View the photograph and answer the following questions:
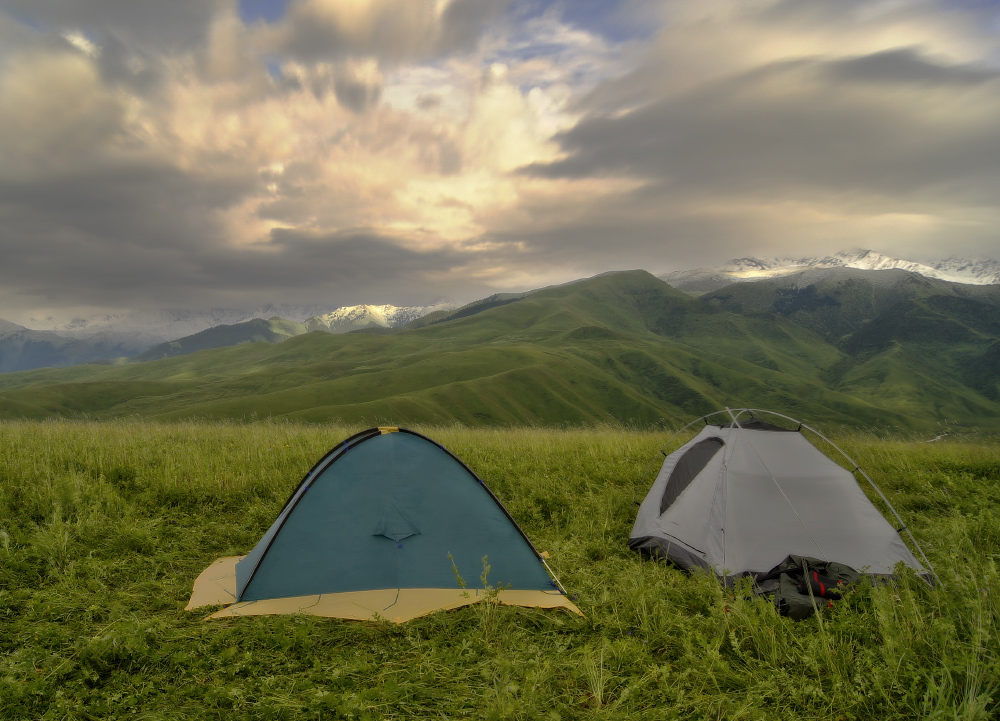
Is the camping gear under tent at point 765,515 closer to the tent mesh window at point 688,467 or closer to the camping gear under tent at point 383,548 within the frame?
the tent mesh window at point 688,467

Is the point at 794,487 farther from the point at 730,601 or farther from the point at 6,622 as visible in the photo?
the point at 6,622

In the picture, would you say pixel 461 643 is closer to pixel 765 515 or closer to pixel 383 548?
pixel 383 548

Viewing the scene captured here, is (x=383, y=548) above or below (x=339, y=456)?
below

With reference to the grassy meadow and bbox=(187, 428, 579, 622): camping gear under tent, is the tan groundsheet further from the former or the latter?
the grassy meadow

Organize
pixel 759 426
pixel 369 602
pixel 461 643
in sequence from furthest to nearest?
1. pixel 759 426
2. pixel 369 602
3. pixel 461 643

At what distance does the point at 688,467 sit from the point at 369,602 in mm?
6044

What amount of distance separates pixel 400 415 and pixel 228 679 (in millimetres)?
89595

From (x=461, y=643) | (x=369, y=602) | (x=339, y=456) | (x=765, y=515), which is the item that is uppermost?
(x=339, y=456)

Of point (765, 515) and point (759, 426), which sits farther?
point (759, 426)

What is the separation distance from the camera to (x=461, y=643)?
215 inches

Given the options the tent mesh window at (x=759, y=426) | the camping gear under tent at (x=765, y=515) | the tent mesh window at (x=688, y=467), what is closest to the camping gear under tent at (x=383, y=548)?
the camping gear under tent at (x=765, y=515)

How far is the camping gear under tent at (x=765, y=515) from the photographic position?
7.19 metres

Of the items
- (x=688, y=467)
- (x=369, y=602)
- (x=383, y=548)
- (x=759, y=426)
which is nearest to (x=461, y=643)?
(x=369, y=602)

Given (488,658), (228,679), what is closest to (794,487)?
(488,658)
